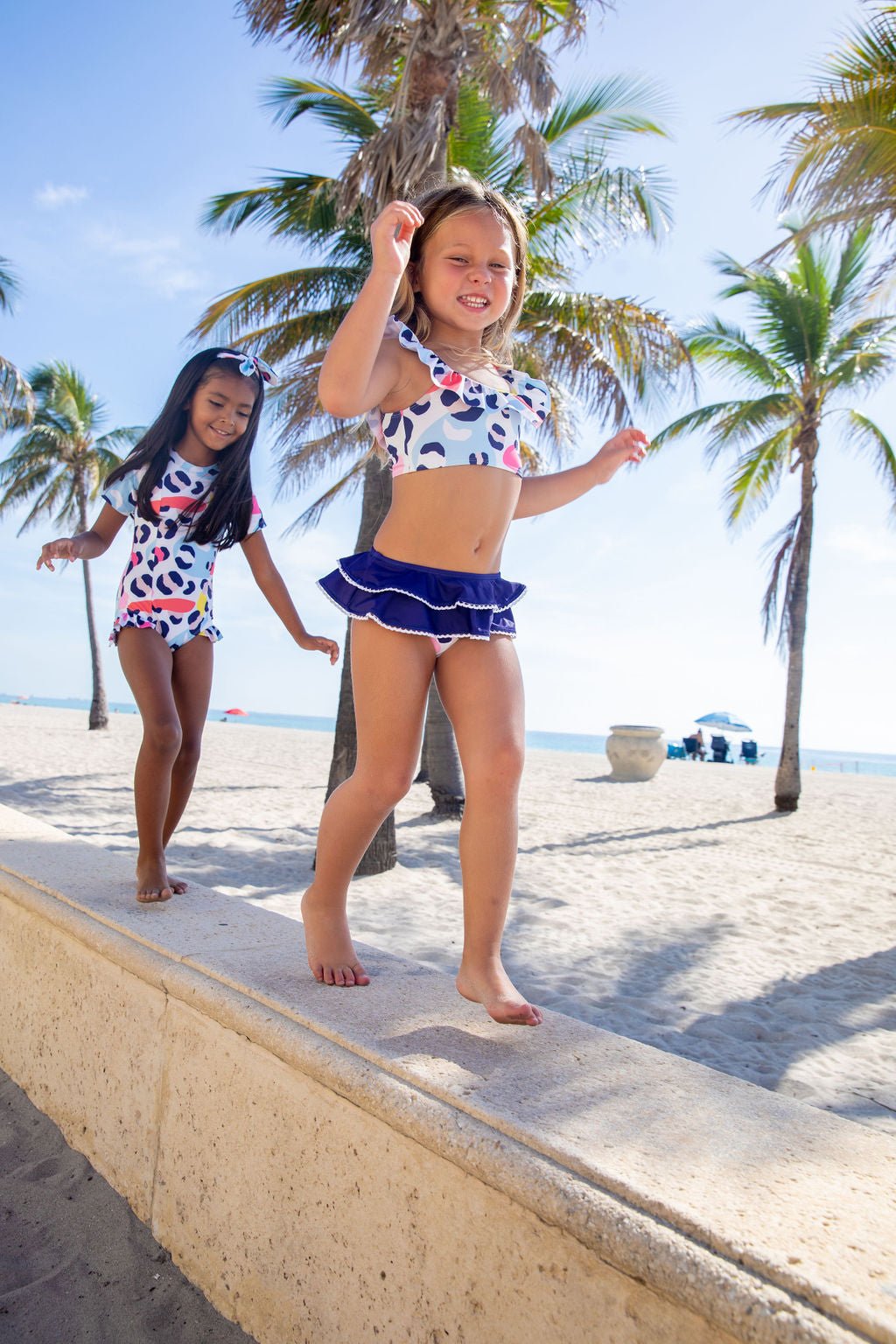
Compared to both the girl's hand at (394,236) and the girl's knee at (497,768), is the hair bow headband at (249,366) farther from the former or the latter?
the girl's knee at (497,768)

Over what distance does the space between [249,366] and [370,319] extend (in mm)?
1370

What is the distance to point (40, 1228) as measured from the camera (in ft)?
6.09

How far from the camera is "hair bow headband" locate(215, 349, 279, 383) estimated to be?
2.96 metres

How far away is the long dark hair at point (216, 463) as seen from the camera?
294 centimetres

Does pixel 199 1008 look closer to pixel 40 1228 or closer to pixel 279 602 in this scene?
pixel 40 1228

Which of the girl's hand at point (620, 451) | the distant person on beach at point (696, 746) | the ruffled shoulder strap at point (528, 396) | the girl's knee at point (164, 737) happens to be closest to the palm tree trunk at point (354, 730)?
the girl's knee at point (164, 737)

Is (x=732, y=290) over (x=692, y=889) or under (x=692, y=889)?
over

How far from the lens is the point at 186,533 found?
2.98 meters

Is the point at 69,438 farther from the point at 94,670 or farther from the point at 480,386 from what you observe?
the point at 480,386

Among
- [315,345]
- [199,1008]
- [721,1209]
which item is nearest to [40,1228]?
[199,1008]

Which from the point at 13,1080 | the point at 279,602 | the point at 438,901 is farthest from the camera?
the point at 438,901

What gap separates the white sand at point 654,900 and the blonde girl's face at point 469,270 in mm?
2581

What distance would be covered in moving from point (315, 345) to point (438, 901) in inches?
316

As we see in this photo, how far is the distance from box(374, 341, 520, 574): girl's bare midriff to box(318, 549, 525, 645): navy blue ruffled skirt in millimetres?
33
